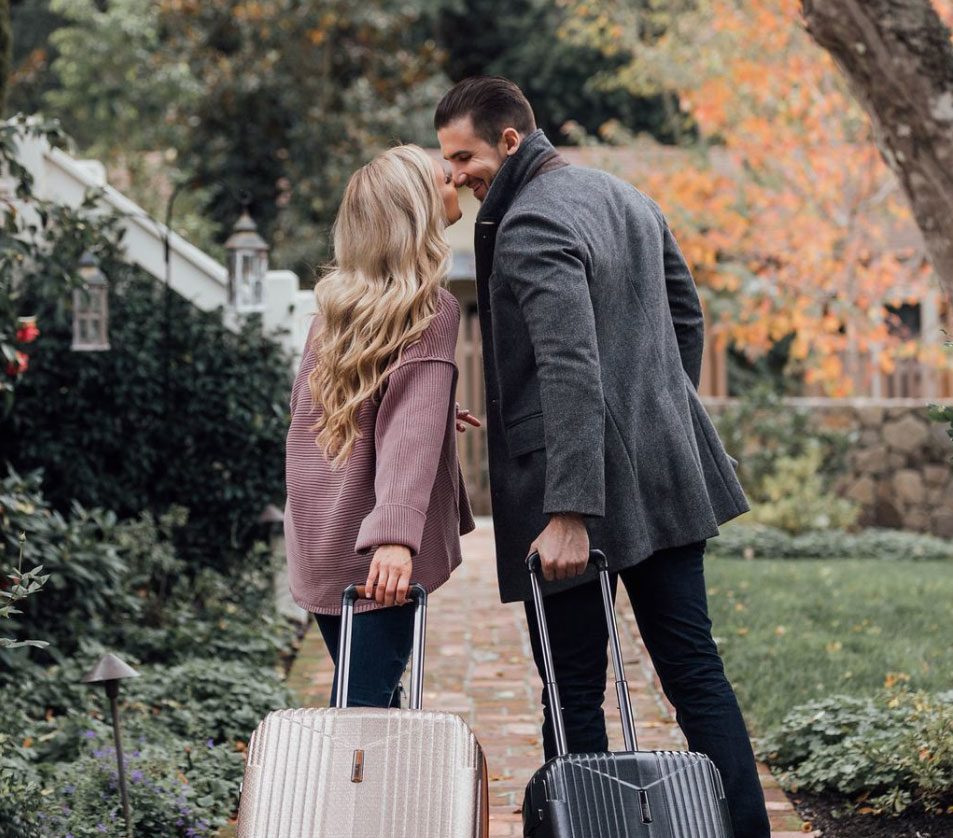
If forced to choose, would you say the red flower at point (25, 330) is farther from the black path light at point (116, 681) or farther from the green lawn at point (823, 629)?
the green lawn at point (823, 629)

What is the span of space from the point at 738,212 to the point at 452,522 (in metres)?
11.9

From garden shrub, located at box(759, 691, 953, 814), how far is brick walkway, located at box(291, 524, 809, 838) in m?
0.14

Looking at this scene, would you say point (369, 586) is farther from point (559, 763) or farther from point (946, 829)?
point (946, 829)

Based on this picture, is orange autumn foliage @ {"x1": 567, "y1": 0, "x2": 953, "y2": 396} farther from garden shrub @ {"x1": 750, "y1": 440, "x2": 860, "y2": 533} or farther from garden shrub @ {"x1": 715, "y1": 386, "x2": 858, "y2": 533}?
garden shrub @ {"x1": 750, "y1": 440, "x2": 860, "y2": 533}

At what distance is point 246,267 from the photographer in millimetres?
6938

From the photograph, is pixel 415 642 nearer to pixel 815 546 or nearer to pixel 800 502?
pixel 815 546

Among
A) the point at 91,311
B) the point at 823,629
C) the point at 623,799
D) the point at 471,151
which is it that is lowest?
the point at 623,799

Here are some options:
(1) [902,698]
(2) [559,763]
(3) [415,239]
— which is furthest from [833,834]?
(3) [415,239]

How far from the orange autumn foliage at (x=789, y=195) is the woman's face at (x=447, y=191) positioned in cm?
1000

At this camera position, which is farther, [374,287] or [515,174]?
[515,174]

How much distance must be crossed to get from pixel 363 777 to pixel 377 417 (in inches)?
30.9

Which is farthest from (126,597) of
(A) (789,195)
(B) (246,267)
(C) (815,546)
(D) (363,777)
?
(A) (789,195)

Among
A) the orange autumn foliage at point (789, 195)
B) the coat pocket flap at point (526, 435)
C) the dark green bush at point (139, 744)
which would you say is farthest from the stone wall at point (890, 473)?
the coat pocket flap at point (526, 435)

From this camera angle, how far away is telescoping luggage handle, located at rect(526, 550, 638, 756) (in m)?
2.64
